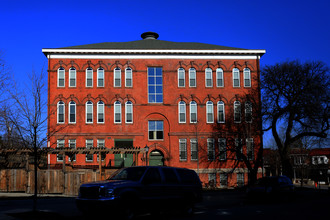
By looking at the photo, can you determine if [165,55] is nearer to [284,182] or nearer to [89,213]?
[284,182]

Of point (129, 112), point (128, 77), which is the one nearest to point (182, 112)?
point (129, 112)

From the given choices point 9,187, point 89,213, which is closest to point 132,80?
point 9,187

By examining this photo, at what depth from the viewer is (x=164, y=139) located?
37.8 m

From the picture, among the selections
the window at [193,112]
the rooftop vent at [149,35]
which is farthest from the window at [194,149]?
the rooftop vent at [149,35]

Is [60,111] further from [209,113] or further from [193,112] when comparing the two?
[209,113]

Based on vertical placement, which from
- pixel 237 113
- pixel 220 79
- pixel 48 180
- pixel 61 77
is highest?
pixel 61 77

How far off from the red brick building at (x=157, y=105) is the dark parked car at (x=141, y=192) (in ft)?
73.7

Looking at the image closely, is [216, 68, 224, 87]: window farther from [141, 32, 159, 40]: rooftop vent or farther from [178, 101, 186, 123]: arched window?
[141, 32, 159, 40]: rooftop vent

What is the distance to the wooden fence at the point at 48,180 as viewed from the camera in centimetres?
2319

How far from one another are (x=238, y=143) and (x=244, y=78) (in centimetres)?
711

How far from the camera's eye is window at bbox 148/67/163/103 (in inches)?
1511

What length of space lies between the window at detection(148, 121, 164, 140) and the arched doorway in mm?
1479

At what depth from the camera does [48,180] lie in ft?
78.4

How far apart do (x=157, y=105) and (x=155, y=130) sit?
8.46 feet
